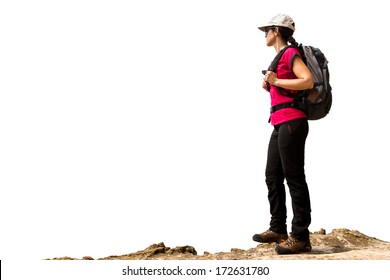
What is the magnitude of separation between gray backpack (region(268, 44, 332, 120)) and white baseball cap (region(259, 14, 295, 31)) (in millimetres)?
333

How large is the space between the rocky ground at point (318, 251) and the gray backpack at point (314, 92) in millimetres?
1943

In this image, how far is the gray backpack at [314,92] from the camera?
1030 cm

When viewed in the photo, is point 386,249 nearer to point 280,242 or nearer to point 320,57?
point 280,242

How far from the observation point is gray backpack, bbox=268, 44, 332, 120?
10297 mm

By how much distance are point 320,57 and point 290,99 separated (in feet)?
2.44

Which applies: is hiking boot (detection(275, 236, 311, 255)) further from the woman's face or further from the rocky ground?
the woman's face

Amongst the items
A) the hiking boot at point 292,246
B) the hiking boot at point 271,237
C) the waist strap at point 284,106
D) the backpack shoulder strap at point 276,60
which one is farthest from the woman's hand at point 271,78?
the hiking boot at point 271,237

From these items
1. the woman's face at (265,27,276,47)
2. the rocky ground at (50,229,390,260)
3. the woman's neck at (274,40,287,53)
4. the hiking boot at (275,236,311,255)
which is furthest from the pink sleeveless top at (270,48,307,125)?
the rocky ground at (50,229,390,260)

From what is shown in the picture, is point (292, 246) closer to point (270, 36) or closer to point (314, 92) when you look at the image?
point (314, 92)

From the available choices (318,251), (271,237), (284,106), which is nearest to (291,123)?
(284,106)

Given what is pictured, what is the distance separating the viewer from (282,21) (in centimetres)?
1057

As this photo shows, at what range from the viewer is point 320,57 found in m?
10.5
